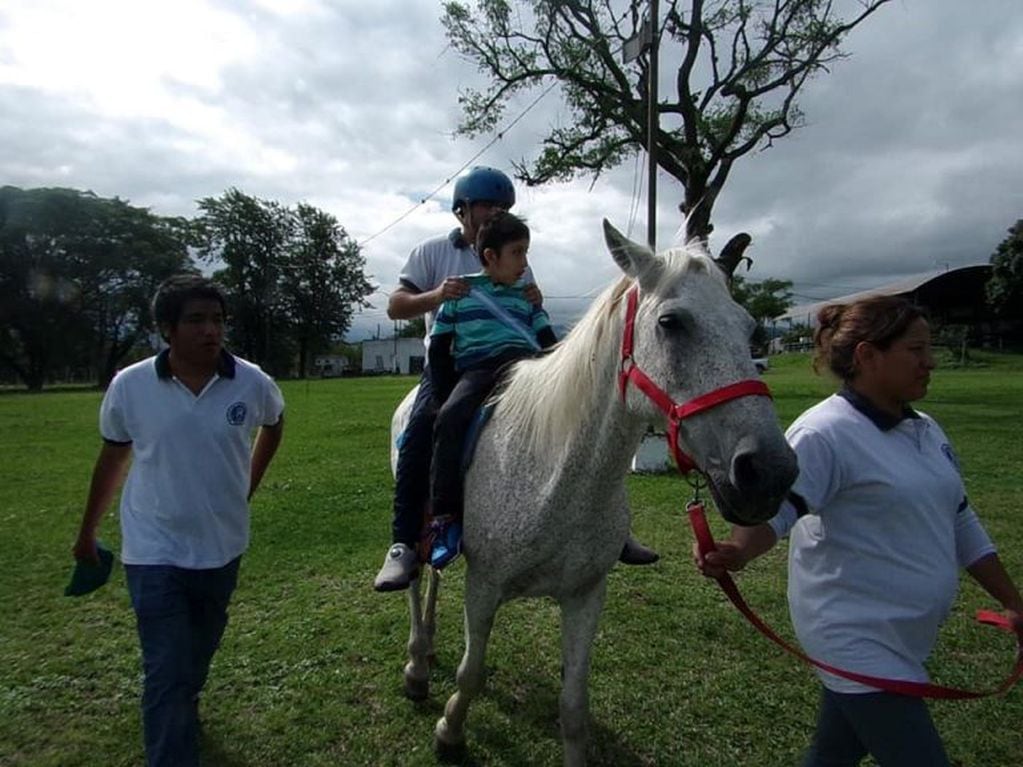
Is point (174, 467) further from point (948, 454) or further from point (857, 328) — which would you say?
point (948, 454)

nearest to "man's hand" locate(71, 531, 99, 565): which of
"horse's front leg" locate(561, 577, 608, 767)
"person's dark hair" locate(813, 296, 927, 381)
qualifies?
"horse's front leg" locate(561, 577, 608, 767)

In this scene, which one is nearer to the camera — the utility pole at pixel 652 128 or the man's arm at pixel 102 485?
the man's arm at pixel 102 485

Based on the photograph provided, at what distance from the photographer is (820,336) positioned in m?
2.16

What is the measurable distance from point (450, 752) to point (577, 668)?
2.80 ft

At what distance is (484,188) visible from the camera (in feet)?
11.2

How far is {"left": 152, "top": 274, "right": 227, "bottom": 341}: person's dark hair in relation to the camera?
2652 millimetres

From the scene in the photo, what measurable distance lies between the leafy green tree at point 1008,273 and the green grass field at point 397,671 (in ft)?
167

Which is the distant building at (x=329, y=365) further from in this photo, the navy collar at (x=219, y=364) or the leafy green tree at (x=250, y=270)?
the navy collar at (x=219, y=364)

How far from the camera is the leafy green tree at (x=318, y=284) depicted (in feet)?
204

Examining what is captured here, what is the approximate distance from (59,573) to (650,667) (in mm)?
5270

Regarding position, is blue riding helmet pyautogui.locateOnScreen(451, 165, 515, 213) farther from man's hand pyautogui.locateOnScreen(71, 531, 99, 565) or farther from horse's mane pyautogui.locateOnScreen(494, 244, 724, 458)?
man's hand pyautogui.locateOnScreen(71, 531, 99, 565)

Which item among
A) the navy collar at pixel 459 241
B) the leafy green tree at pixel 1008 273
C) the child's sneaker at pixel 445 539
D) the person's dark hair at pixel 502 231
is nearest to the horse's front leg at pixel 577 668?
the child's sneaker at pixel 445 539

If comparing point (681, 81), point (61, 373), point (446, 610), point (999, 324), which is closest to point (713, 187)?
point (681, 81)

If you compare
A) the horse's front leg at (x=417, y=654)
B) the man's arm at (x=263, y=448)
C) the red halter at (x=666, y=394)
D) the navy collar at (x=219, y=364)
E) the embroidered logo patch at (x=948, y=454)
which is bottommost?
the horse's front leg at (x=417, y=654)
